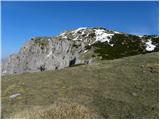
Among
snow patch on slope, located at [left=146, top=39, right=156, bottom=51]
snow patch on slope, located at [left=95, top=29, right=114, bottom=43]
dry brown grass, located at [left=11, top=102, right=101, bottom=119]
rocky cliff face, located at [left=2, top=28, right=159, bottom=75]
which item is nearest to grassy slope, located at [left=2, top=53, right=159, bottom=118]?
dry brown grass, located at [left=11, top=102, right=101, bottom=119]

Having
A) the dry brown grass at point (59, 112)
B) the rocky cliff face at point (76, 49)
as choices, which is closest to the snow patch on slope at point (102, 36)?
the rocky cliff face at point (76, 49)

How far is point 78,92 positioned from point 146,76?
21.3ft

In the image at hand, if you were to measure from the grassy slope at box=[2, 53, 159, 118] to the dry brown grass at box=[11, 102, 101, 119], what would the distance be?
0.19 meters

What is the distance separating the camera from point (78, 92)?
21.0m

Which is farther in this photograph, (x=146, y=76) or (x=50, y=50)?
(x=50, y=50)

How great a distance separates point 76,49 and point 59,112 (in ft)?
453

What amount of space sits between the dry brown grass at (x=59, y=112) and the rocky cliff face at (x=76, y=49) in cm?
10973

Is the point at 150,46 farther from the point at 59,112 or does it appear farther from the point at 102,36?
the point at 59,112

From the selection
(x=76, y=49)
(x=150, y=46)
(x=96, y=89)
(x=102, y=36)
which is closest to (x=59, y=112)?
(x=96, y=89)

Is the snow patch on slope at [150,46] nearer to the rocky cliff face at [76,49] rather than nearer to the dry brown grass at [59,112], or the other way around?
the rocky cliff face at [76,49]

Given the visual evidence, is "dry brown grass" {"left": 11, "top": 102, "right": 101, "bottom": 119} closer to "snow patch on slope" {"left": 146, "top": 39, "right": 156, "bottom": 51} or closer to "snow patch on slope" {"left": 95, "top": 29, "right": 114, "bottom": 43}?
"snow patch on slope" {"left": 146, "top": 39, "right": 156, "bottom": 51}

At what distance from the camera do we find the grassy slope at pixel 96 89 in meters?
18.6

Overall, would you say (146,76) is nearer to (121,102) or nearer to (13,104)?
(121,102)

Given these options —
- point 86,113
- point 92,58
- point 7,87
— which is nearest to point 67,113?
point 86,113
